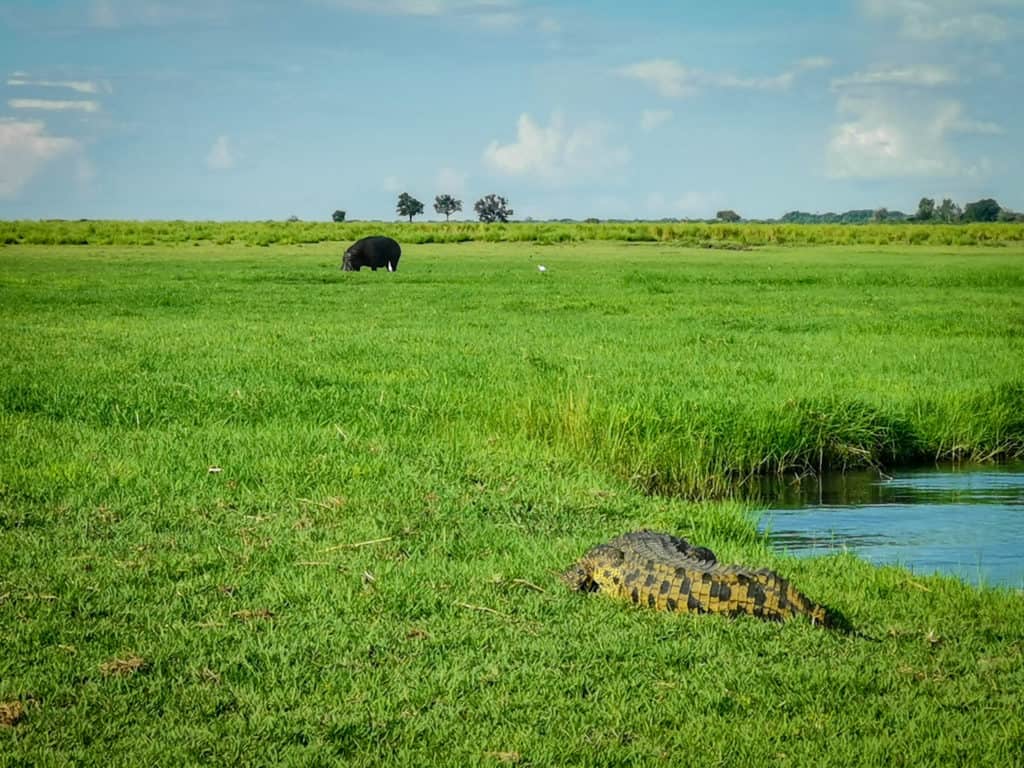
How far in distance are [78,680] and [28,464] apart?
15.5 feet

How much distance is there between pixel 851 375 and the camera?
1491 centimetres

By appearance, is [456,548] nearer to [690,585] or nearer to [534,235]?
[690,585]

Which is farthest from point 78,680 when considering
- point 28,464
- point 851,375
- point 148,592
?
point 851,375

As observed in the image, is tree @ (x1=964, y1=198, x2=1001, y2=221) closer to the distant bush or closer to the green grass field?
the distant bush

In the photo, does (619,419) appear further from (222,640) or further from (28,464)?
(222,640)

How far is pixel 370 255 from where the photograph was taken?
3881cm

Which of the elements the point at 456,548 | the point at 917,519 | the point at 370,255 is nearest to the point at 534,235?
the point at 370,255

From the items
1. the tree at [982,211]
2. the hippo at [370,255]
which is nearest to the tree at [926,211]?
the tree at [982,211]

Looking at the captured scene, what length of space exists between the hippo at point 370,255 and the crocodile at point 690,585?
32.3 meters

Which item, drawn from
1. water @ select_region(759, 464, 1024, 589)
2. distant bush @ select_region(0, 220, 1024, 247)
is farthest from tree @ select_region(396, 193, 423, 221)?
water @ select_region(759, 464, 1024, 589)

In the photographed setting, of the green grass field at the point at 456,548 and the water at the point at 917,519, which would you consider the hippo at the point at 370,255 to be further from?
the water at the point at 917,519

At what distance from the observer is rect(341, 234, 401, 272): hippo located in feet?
126

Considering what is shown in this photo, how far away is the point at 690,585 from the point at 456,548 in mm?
1775

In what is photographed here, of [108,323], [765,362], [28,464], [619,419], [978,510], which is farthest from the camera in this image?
[108,323]
